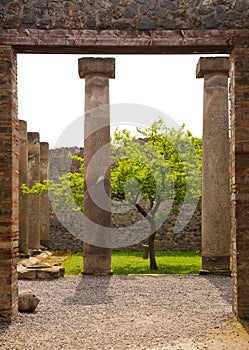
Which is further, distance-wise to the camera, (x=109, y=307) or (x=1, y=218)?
(x=109, y=307)

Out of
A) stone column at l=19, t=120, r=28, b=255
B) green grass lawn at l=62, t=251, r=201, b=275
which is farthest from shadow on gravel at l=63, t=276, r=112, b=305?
stone column at l=19, t=120, r=28, b=255

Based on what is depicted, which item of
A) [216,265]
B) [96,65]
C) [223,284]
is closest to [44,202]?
[96,65]

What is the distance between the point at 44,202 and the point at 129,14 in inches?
559

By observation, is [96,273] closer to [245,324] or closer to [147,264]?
[147,264]

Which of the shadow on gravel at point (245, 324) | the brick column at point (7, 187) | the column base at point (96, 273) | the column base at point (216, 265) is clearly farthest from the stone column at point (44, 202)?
the shadow on gravel at point (245, 324)

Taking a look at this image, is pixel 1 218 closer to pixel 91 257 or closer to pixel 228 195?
pixel 91 257

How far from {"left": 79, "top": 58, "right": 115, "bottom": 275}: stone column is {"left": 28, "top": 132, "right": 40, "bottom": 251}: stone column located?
6.46 meters

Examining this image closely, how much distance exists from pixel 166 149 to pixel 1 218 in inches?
308

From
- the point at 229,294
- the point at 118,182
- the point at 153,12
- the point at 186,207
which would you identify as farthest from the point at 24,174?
the point at 153,12

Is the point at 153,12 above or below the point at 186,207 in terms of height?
above

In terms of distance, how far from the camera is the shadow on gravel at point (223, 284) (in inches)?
340

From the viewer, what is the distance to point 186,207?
20.4 m

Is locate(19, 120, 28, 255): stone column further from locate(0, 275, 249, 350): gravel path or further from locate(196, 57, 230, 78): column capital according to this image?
locate(196, 57, 230, 78): column capital

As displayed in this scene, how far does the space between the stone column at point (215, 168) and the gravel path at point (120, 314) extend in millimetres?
838
